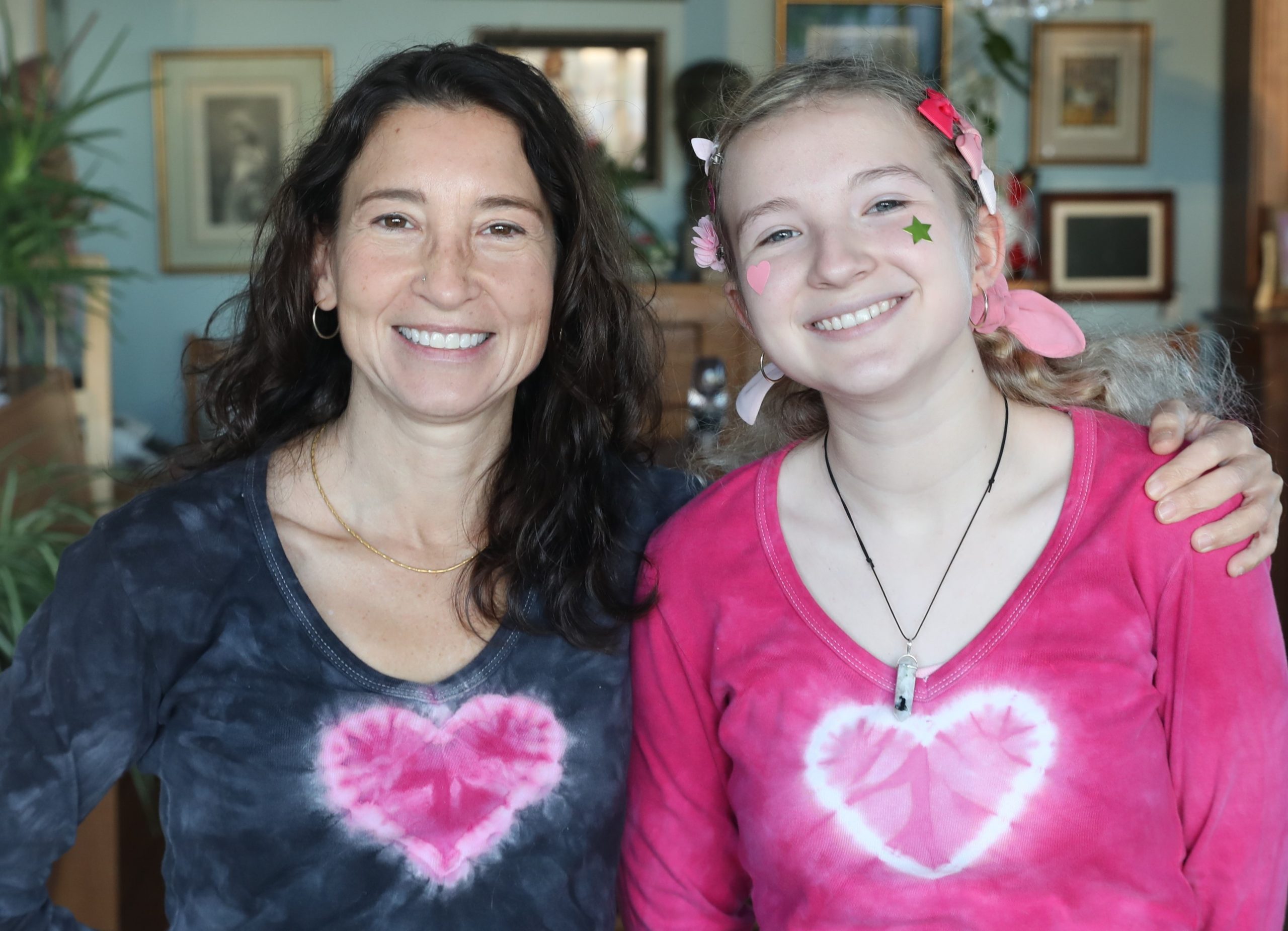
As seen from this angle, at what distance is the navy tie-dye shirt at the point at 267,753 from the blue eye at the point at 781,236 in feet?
1.78

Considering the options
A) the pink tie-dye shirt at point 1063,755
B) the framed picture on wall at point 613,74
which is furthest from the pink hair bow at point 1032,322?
the framed picture on wall at point 613,74

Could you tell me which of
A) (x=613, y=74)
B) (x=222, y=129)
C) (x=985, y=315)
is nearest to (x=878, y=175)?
(x=985, y=315)

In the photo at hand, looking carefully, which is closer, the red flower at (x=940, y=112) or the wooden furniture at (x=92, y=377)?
the red flower at (x=940, y=112)

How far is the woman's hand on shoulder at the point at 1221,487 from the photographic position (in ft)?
4.08

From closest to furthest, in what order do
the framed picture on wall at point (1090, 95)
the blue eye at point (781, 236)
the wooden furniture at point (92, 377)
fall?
the blue eye at point (781, 236) → the wooden furniture at point (92, 377) → the framed picture on wall at point (1090, 95)

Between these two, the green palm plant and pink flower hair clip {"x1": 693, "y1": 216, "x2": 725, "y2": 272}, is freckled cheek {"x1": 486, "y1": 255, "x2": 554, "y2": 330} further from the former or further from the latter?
the green palm plant

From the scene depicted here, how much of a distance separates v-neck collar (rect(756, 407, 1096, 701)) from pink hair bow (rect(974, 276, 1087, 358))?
75 millimetres

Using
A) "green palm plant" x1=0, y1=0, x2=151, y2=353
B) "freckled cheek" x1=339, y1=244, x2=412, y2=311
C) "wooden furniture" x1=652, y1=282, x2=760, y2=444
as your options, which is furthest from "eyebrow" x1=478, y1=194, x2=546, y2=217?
"wooden furniture" x1=652, y1=282, x2=760, y2=444

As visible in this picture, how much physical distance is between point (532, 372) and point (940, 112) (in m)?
0.61

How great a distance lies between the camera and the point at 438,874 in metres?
1.33

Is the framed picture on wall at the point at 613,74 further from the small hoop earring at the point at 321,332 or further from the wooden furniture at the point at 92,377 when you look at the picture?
the small hoop earring at the point at 321,332

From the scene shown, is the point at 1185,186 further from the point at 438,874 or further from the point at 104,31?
the point at 438,874

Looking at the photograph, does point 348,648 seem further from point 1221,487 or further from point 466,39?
point 466,39

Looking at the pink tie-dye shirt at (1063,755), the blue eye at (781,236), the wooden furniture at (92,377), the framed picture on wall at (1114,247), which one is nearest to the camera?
the pink tie-dye shirt at (1063,755)
